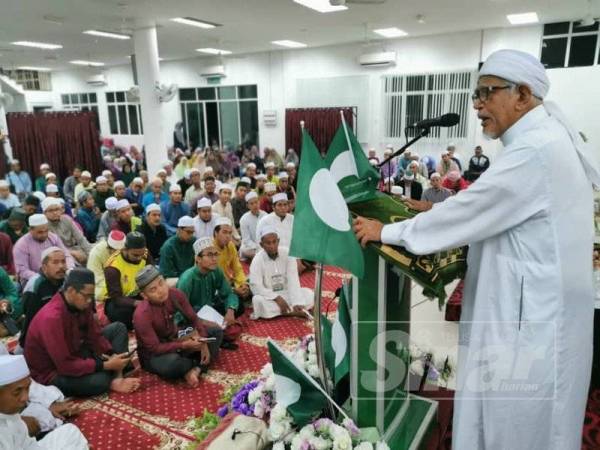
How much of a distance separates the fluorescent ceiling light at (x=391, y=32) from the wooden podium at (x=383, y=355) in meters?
8.76

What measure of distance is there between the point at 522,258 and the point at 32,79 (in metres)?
20.2

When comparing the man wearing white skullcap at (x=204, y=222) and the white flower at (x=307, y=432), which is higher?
the white flower at (x=307, y=432)

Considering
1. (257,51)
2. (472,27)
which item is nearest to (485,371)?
(472,27)

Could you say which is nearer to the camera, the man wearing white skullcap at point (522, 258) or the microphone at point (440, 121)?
the man wearing white skullcap at point (522, 258)

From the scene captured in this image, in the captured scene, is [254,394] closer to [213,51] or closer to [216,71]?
[216,71]

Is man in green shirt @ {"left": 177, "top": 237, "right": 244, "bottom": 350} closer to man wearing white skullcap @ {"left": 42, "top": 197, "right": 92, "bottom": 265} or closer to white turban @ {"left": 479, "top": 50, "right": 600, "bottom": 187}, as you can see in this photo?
man wearing white skullcap @ {"left": 42, "top": 197, "right": 92, "bottom": 265}

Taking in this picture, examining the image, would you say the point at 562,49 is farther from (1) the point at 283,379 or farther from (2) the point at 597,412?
(1) the point at 283,379

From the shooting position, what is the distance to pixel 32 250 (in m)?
4.38

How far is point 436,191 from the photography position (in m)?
6.62

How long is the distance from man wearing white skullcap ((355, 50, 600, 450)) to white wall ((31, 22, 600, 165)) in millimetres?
6770

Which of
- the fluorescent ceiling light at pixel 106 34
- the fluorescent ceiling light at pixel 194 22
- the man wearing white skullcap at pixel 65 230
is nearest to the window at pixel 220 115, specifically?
the fluorescent ceiling light at pixel 106 34

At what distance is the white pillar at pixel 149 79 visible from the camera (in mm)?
8133

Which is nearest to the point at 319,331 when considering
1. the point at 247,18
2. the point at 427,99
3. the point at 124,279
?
the point at 124,279

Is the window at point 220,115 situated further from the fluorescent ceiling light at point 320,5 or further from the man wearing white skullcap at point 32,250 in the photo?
the man wearing white skullcap at point 32,250
